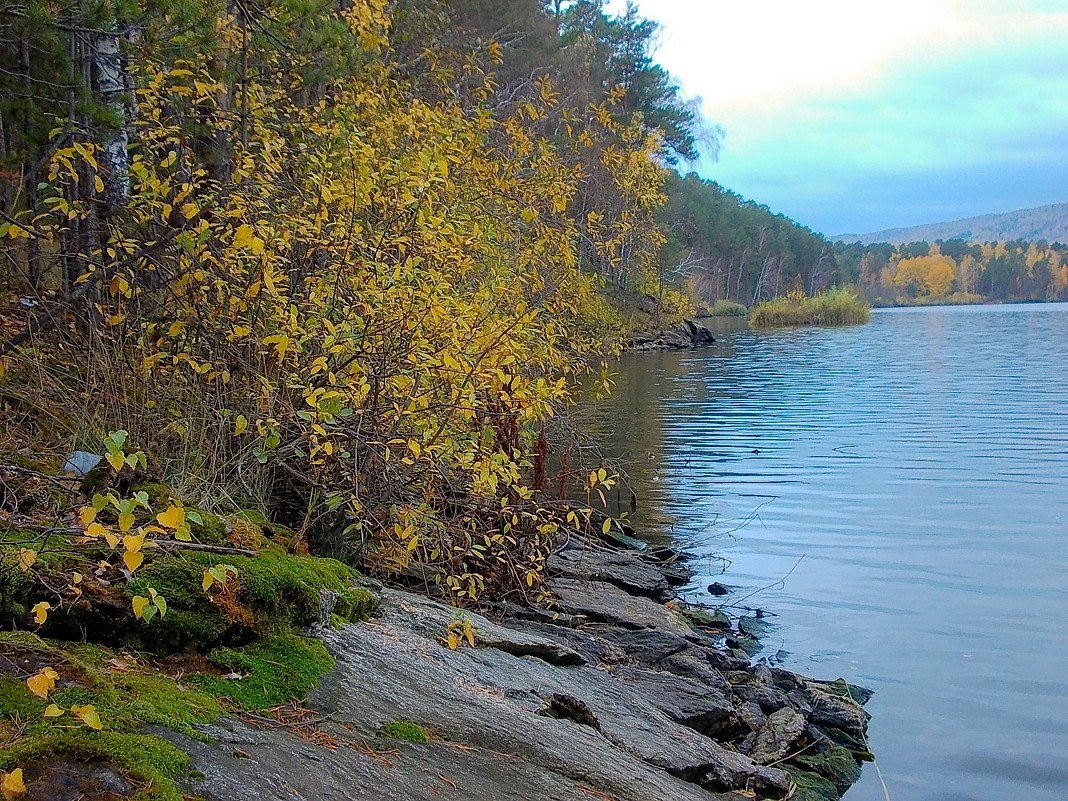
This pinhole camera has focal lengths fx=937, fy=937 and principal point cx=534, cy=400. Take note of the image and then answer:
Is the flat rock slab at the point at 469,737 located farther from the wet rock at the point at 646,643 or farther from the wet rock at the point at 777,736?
the wet rock at the point at 646,643

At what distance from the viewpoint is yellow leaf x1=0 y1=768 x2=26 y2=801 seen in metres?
2.15

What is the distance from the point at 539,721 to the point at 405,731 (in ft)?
2.43

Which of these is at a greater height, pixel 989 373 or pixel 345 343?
pixel 345 343

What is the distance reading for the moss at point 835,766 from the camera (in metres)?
5.38

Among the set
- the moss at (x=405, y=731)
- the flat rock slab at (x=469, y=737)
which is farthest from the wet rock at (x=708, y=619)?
the moss at (x=405, y=731)

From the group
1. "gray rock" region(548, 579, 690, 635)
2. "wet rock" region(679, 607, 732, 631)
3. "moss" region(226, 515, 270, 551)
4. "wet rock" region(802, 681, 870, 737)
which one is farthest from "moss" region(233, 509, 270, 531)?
"wet rock" region(679, 607, 732, 631)

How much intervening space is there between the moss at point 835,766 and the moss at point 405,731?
2.78 m

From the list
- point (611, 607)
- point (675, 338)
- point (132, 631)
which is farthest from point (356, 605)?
point (675, 338)

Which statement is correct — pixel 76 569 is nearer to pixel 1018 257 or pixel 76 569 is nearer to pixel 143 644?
pixel 143 644

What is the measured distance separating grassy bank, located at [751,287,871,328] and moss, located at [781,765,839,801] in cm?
6295

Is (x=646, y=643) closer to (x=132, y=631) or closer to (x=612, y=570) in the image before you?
(x=612, y=570)

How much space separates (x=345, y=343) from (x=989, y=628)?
5.88 metres

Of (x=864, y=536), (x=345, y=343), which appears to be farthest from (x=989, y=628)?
(x=345, y=343)

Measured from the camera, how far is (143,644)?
3.43 m
